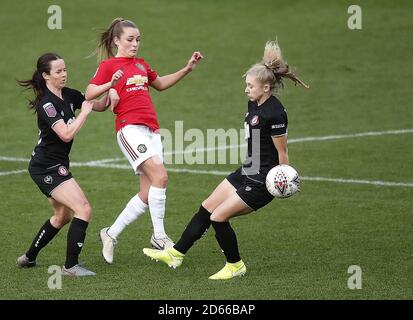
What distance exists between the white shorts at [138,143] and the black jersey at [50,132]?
78 cm

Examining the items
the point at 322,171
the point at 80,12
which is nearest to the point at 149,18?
the point at 80,12

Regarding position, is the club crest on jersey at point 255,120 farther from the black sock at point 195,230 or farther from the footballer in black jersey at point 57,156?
the footballer in black jersey at point 57,156

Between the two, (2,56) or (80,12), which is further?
(80,12)

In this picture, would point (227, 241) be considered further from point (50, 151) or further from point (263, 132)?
point (50, 151)

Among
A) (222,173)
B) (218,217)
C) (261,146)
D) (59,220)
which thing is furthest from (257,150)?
(222,173)

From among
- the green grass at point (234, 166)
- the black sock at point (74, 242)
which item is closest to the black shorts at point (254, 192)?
the green grass at point (234, 166)

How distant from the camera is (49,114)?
10.8 metres

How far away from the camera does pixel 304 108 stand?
22078 millimetres

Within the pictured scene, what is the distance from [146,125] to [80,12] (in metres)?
19.2

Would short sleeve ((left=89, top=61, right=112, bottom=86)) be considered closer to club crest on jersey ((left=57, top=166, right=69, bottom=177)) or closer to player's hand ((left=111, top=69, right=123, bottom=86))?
player's hand ((left=111, top=69, right=123, bottom=86))

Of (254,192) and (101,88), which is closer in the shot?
(254,192)

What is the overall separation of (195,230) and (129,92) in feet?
6.00

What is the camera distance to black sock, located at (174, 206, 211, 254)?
11273 mm
